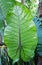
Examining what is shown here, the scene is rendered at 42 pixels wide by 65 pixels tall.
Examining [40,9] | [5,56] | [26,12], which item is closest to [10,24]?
[26,12]

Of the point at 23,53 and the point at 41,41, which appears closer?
the point at 23,53

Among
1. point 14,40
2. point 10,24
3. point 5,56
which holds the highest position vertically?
point 10,24

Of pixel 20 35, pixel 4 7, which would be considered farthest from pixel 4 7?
pixel 20 35

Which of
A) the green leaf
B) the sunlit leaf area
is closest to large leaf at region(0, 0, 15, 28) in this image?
the green leaf

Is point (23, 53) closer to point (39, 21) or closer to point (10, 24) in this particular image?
point (10, 24)

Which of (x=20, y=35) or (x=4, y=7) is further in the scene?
(x=4, y=7)

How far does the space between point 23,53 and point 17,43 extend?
96 millimetres

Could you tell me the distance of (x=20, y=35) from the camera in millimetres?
1539

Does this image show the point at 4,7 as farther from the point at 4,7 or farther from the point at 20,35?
the point at 20,35

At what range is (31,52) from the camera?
5.06 ft

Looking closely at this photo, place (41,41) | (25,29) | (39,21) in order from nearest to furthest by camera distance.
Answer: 1. (25,29)
2. (41,41)
3. (39,21)

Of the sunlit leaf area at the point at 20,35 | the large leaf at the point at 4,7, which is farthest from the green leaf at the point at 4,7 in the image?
the sunlit leaf area at the point at 20,35

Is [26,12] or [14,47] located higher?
[26,12]

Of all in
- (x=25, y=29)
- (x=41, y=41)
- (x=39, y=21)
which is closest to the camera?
(x=25, y=29)
